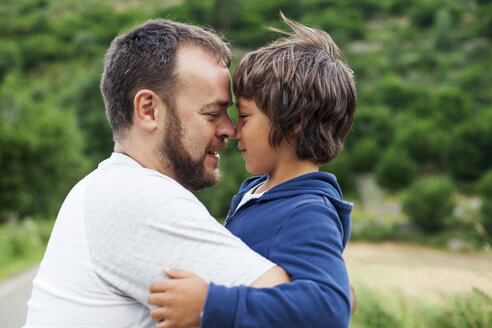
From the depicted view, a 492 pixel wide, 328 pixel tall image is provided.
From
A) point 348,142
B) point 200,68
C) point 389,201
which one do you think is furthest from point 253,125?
point 348,142

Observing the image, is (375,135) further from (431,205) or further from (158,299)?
(158,299)

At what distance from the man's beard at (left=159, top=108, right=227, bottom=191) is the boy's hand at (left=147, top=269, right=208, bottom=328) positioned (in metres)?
0.61

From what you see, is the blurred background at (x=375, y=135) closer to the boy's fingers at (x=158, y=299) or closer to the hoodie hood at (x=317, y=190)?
the hoodie hood at (x=317, y=190)

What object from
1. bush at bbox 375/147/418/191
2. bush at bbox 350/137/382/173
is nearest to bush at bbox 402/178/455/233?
bush at bbox 375/147/418/191

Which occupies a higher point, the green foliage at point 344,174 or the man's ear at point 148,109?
the man's ear at point 148,109

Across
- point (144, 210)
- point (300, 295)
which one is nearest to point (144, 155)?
point (144, 210)

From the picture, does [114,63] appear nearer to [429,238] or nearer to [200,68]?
[200,68]

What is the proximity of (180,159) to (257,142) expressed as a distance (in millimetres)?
315

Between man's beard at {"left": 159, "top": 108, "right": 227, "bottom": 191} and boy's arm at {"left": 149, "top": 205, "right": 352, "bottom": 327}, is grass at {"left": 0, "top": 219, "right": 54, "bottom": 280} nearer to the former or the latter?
man's beard at {"left": 159, "top": 108, "right": 227, "bottom": 191}

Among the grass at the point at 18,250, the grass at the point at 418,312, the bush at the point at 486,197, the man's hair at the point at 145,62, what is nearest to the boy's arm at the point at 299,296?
the man's hair at the point at 145,62

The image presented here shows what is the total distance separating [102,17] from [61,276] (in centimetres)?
11338

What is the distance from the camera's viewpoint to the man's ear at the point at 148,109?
198 centimetres

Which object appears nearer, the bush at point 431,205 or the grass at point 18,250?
the grass at point 18,250

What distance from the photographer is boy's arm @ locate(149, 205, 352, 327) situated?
4.71ft
